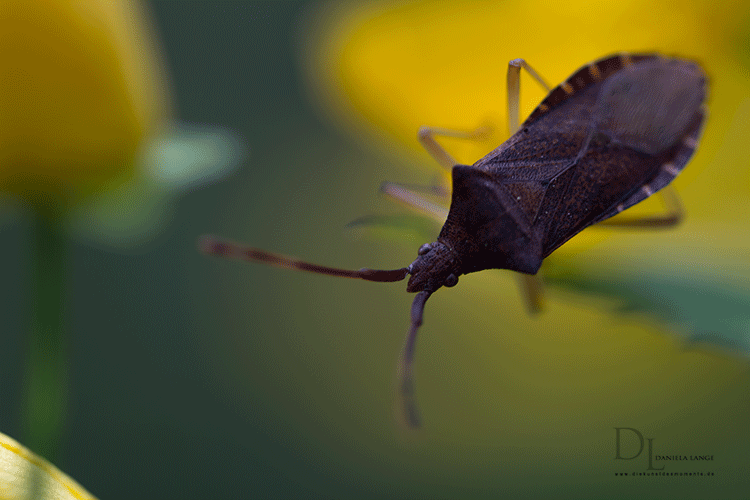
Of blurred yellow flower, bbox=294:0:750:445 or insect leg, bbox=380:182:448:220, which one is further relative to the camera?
insect leg, bbox=380:182:448:220

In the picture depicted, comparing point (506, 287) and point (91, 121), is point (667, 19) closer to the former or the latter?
point (506, 287)

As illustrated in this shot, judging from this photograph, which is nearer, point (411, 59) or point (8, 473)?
point (8, 473)

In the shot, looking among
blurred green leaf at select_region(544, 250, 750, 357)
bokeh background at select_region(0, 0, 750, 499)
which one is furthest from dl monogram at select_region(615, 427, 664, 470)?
blurred green leaf at select_region(544, 250, 750, 357)

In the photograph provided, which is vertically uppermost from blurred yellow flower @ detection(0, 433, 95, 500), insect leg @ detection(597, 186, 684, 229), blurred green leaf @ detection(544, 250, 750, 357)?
insect leg @ detection(597, 186, 684, 229)

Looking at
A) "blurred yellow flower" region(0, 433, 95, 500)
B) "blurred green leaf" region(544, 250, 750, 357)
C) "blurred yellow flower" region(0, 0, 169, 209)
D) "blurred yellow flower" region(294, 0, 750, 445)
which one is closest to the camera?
"blurred yellow flower" region(0, 433, 95, 500)

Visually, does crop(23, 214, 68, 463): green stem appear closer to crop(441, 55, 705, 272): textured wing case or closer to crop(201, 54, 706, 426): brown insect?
crop(201, 54, 706, 426): brown insect

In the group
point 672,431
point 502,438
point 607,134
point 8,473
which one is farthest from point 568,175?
point 8,473
